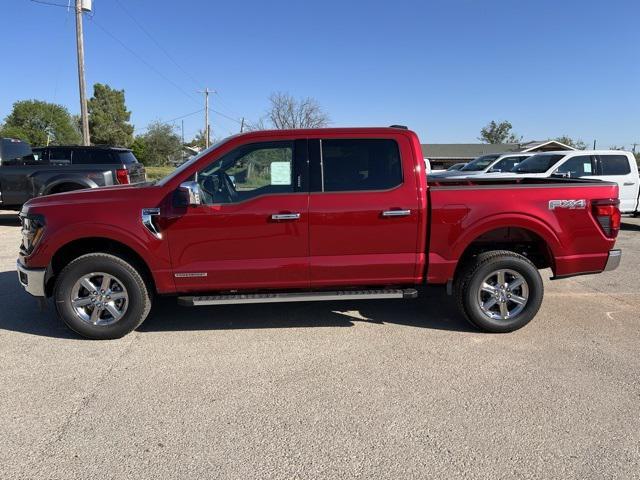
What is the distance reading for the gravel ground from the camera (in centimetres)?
273

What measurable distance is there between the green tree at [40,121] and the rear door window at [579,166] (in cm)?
9016

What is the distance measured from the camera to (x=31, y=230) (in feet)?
14.7

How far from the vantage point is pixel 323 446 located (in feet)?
9.40

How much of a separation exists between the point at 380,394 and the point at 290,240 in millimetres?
1617

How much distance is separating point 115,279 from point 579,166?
1133cm

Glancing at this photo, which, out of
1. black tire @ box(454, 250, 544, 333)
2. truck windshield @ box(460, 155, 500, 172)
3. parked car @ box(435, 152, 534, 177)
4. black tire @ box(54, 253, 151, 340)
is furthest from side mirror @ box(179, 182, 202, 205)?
truck windshield @ box(460, 155, 500, 172)

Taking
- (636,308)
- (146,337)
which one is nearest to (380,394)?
(146,337)

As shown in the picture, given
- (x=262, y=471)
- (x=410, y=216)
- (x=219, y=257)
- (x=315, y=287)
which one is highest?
(x=410, y=216)

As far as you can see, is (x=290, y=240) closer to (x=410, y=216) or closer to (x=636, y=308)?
(x=410, y=216)

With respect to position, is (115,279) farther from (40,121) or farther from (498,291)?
(40,121)

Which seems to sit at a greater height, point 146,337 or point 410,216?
point 410,216

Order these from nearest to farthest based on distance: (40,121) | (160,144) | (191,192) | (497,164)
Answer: (191,192) < (497,164) < (160,144) < (40,121)

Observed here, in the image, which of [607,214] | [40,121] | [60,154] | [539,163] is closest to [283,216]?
[607,214]

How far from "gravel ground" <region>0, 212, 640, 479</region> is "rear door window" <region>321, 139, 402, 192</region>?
143 cm
